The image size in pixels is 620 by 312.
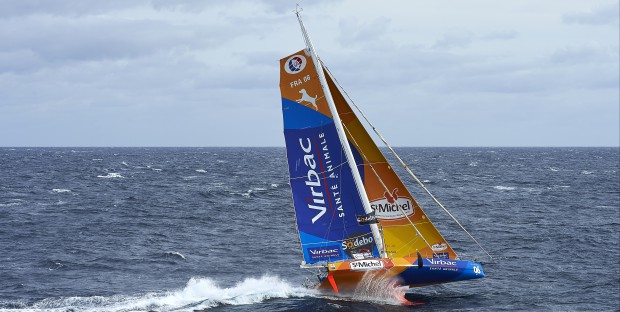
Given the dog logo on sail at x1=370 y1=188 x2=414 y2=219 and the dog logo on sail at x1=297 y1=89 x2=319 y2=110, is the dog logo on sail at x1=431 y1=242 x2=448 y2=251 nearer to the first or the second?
the dog logo on sail at x1=370 y1=188 x2=414 y2=219

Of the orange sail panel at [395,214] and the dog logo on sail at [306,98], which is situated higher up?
the dog logo on sail at [306,98]

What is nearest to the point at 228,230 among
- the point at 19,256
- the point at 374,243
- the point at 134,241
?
the point at 134,241

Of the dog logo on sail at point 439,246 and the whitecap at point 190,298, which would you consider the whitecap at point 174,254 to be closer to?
the whitecap at point 190,298

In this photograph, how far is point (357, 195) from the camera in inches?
1074

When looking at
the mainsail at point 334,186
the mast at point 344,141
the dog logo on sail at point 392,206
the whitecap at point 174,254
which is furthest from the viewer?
the whitecap at point 174,254

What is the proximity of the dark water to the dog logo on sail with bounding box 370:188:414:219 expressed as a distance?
3.32m

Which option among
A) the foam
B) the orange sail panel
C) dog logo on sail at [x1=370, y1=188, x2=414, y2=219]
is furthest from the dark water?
the foam

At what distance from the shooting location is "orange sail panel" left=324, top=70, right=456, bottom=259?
91.8ft

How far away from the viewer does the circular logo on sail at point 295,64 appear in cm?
2606

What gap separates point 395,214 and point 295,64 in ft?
23.5

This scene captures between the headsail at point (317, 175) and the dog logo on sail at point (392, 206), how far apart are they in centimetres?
110

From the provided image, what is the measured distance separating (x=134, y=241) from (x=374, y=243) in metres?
21.3

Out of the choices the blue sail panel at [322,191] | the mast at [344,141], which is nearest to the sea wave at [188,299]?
the blue sail panel at [322,191]

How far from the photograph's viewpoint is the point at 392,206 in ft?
92.4
